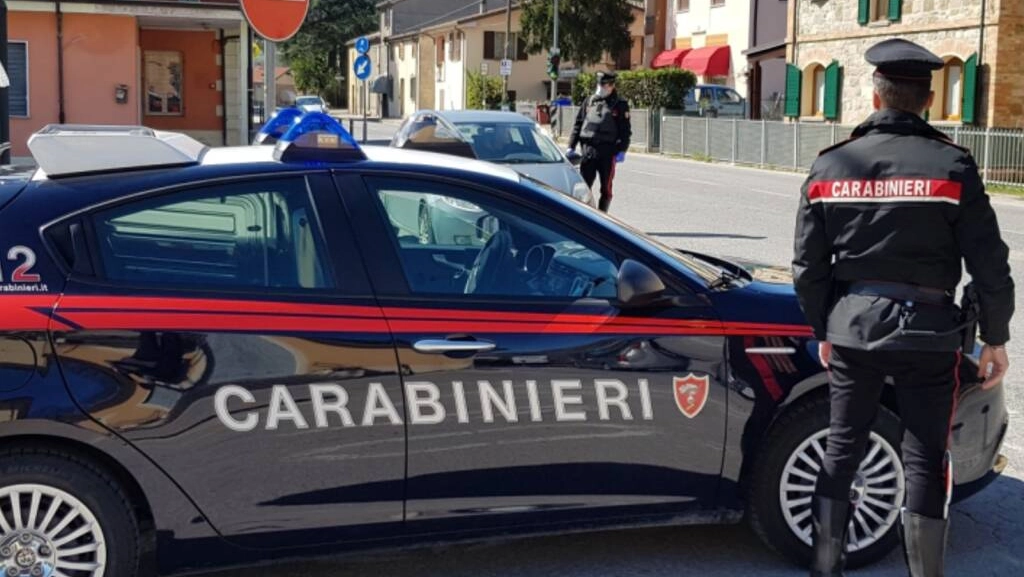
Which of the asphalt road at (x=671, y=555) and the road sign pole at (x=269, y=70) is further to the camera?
the road sign pole at (x=269, y=70)

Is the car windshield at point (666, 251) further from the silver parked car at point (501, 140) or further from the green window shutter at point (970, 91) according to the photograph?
the green window shutter at point (970, 91)

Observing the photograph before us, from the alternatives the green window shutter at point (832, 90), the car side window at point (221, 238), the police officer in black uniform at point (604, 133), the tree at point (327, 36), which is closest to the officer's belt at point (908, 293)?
the car side window at point (221, 238)

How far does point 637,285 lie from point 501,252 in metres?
0.51

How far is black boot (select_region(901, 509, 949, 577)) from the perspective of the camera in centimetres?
390

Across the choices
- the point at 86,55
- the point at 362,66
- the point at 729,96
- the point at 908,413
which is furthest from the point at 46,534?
the point at 729,96

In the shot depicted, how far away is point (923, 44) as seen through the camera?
3209cm

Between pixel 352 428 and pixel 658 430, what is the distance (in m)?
1.04

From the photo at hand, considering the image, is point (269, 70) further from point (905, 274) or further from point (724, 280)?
point (905, 274)

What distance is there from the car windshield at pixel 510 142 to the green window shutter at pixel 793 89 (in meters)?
24.2

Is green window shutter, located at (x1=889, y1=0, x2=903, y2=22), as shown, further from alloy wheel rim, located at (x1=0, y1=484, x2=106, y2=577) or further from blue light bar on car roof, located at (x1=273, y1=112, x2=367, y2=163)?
alloy wheel rim, located at (x1=0, y1=484, x2=106, y2=577)

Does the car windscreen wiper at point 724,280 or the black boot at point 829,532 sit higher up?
the car windscreen wiper at point 724,280

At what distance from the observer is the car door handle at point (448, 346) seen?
4109mm

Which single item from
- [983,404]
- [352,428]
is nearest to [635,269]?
[352,428]

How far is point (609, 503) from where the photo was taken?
14.2 feet
